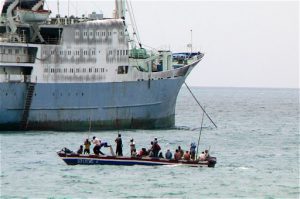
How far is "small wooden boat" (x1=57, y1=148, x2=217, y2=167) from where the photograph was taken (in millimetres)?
48719

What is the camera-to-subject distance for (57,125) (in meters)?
67.4

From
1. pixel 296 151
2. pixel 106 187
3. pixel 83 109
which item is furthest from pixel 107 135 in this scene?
pixel 106 187

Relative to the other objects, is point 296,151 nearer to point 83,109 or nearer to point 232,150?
point 232,150

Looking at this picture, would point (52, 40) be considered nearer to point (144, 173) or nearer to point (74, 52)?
point (74, 52)

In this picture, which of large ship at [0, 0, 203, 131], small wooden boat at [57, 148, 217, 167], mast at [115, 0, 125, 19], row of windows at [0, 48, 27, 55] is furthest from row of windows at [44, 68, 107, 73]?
small wooden boat at [57, 148, 217, 167]

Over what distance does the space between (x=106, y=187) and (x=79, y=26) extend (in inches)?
1037

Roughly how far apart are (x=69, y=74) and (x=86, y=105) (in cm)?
251

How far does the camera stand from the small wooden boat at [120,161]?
48.7 meters

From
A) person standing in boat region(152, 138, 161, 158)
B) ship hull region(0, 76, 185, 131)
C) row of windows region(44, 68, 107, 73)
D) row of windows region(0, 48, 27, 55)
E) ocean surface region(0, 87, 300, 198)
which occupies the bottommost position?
ocean surface region(0, 87, 300, 198)

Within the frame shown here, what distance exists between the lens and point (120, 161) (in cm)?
4881

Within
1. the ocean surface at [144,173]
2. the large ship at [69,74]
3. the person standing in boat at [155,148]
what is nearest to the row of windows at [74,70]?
the large ship at [69,74]

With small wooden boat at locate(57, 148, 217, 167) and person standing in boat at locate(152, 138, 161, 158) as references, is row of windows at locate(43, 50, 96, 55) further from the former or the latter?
person standing in boat at locate(152, 138, 161, 158)

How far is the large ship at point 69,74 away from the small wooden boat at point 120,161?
55.6 ft

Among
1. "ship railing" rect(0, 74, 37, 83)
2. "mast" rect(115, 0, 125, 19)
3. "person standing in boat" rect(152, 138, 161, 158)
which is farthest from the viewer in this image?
"mast" rect(115, 0, 125, 19)
